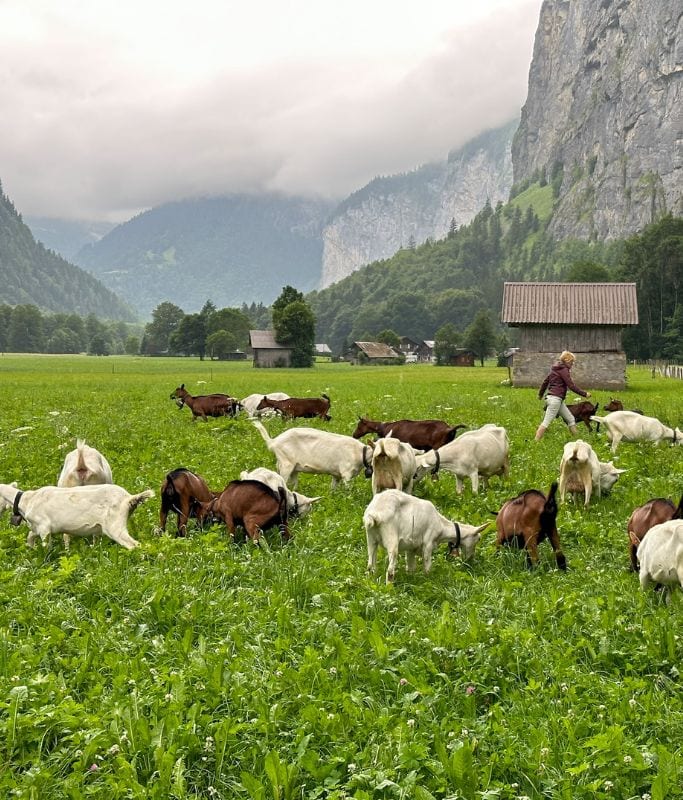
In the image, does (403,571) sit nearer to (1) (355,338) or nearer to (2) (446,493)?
(2) (446,493)

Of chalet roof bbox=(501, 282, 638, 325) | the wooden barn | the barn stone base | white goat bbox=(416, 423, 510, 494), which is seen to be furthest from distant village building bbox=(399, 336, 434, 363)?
white goat bbox=(416, 423, 510, 494)

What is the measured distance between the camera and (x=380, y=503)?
25.4ft

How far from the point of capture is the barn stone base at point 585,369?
41469 mm

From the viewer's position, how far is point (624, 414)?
16.2m

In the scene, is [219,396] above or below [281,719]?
above

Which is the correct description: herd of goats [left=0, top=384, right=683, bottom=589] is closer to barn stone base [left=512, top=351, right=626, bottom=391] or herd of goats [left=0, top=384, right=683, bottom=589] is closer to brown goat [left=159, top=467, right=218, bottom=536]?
brown goat [left=159, top=467, right=218, bottom=536]

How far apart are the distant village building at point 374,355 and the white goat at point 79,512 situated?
117m

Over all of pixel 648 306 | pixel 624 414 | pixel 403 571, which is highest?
pixel 648 306

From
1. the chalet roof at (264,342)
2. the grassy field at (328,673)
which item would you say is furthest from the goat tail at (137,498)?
the chalet roof at (264,342)

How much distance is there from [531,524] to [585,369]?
36.6 metres

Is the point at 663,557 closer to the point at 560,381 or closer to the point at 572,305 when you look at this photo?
the point at 560,381

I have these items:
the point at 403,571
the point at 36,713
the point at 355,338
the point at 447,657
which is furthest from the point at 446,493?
the point at 355,338

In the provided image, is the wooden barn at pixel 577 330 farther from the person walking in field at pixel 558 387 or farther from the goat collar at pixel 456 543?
the goat collar at pixel 456 543

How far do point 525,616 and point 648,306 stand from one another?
9520cm
